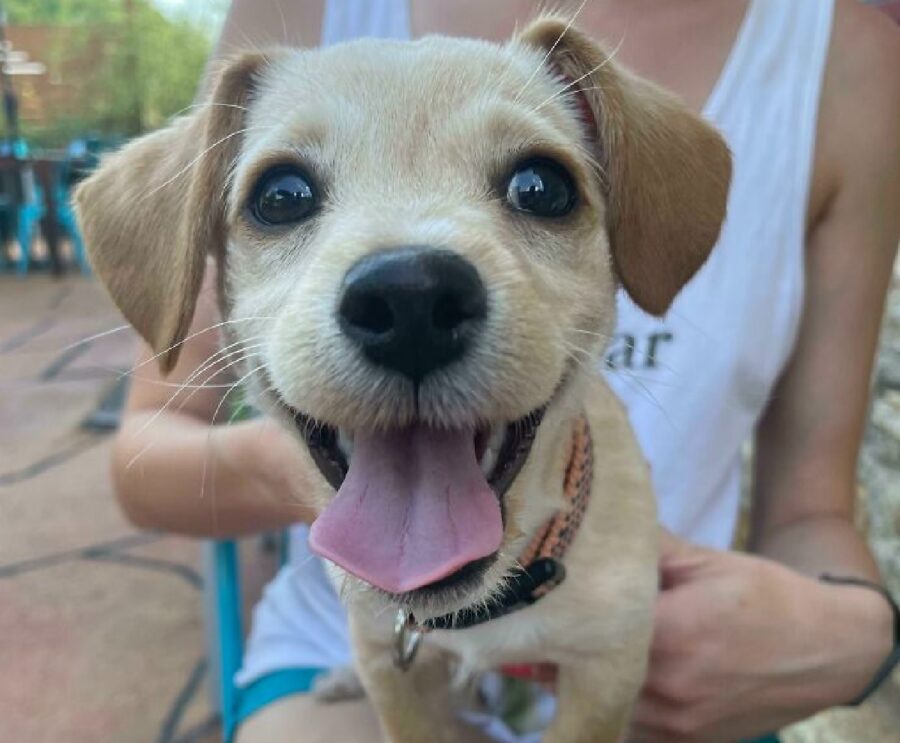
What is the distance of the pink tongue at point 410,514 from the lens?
0.92 meters

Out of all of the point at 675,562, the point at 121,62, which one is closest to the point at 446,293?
the point at 675,562

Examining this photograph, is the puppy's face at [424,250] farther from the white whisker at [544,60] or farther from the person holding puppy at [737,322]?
the person holding puppy at [737,322]

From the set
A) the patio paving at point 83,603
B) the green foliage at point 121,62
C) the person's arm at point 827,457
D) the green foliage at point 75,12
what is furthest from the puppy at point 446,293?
the green foliage at point 75,12

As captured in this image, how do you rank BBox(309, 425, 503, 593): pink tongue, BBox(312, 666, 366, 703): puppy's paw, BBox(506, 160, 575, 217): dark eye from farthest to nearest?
1. BBox(312, 666, 366, 703): puppy's paw
2. BBox(506, 160, 575, 217): dark eye
3. BBox(309, 425, 503, 593): pink tongue

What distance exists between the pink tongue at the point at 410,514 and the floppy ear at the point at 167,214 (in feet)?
1.12

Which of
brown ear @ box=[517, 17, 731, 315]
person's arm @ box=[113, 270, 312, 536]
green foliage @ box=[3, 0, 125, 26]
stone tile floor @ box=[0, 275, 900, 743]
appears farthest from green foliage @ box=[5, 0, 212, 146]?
brown ear @ box=[517, 17, 731, 315]

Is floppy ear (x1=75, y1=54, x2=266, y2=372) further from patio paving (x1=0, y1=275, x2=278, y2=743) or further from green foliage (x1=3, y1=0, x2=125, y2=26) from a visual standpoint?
green foliage (x1=3, y1=0, x2=125, y2=26)

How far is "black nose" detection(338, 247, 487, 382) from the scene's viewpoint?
81cm

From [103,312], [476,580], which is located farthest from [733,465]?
[103,312]

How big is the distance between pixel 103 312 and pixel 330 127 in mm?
6665

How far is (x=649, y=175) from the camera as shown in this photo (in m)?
1.12

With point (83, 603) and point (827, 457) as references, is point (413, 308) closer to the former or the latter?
point (827, 457)

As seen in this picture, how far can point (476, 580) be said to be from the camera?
96 cm

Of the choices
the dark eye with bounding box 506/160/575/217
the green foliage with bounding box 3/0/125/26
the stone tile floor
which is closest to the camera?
the dark eye with bounding box 506/160/575/217
